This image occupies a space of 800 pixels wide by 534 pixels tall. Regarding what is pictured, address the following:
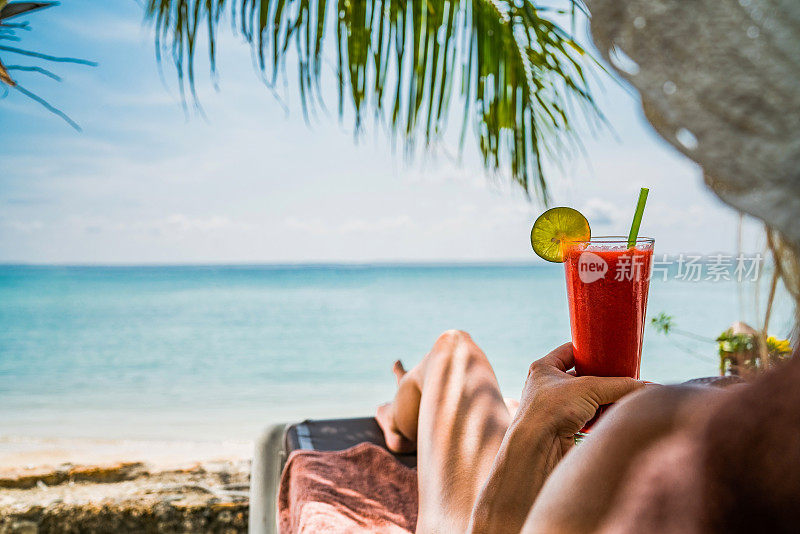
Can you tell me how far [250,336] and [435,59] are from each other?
566 inches

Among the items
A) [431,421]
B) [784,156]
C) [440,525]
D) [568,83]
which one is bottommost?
[440,525]

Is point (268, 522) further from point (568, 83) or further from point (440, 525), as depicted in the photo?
point (568, 83)

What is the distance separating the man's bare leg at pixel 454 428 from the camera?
1.40m

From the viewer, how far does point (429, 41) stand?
187 cm

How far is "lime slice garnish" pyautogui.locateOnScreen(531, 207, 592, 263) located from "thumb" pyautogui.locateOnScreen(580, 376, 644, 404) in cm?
23

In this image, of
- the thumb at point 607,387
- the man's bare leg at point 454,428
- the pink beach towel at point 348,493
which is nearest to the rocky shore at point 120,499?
the pink beach towel at point 348,493

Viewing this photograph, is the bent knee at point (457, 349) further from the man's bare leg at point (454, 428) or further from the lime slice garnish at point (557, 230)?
the lime slice garnish at point (557, 230)

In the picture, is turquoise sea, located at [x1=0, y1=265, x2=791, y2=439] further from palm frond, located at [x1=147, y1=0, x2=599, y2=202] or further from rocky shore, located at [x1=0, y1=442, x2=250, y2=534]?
rocky shore, located at [x1=0, y1=442, x2=250, y2=534]

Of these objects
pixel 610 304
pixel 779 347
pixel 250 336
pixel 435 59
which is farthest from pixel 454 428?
pixel 250 336

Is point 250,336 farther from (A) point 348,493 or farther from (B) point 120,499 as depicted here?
(A) point 348,493

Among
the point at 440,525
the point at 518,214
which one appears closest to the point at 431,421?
the point at 440,525

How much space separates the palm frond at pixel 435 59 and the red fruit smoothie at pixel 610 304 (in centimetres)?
75

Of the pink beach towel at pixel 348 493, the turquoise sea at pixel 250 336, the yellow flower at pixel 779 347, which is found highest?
the yellow flower at pixel 779 347

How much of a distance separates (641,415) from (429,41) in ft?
5.04
